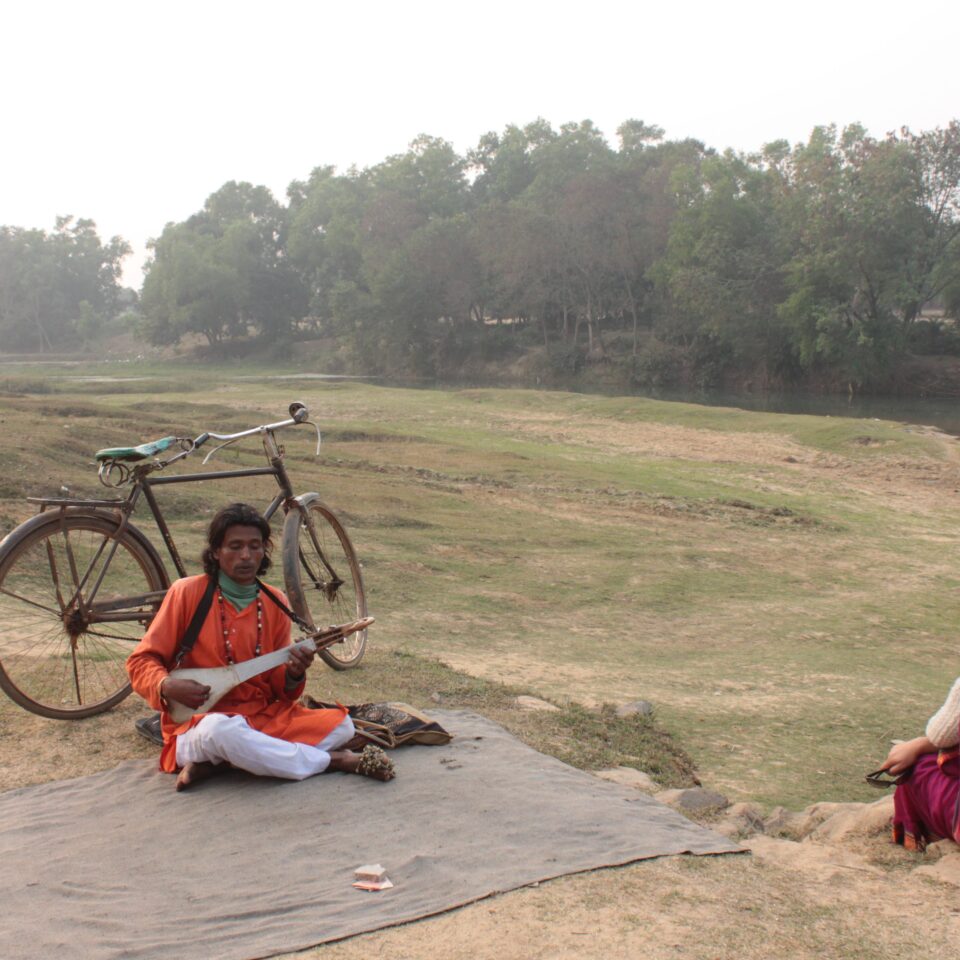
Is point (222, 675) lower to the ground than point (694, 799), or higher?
higher

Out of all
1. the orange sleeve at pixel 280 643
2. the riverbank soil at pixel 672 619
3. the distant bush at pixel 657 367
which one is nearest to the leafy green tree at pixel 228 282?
the distant bush at pixel 657 367

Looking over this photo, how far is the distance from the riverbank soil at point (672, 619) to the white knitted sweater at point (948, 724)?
47cm

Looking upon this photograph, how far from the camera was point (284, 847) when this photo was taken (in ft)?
12.1

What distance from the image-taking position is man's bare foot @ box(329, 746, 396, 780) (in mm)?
4227

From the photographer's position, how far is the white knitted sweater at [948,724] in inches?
158

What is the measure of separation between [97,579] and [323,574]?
145cm

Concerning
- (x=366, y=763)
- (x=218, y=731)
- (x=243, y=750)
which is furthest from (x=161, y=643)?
(x=366, y=763)

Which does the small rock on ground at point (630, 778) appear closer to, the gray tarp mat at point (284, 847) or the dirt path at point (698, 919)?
the gray tarp mat at point (284, 847)

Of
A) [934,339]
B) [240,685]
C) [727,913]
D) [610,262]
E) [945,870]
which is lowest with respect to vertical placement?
[945,870]

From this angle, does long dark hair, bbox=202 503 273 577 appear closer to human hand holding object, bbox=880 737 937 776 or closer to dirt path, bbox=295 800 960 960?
dirt path, bbox=295 800 960 960

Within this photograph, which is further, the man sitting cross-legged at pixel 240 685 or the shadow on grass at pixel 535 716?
the shadow on grass at pixel 535 716

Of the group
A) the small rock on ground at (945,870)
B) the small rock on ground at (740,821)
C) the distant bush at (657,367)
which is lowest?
the small rock on ground at (740,821)

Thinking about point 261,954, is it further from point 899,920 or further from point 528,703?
point 528,703

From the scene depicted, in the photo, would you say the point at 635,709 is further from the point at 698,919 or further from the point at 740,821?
the point at 698,919
